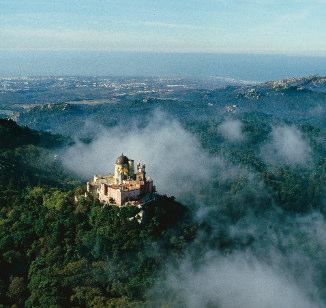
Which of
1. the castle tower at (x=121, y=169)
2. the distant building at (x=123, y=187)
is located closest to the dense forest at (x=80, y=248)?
the distant building at (x=123, y=187)

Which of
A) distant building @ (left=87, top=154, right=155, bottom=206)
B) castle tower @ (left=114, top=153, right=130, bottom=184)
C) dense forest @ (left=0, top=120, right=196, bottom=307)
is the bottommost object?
dense forest @ (left=0, top=120, right=196, bottom=307)

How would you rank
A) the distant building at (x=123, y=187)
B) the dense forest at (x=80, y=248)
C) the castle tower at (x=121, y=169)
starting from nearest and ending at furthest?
the dense forest at (x=80, y=248) → the distant building at (x=123, y=187) → the castle tower at (x=121, y=169)

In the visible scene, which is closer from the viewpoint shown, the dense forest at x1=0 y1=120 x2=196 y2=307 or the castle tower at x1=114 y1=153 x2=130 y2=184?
the dense forest at x1=0 y1=120 x2=196 y2=307

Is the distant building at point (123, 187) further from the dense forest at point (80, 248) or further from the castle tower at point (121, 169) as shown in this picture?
the dense forest at point (80, 248)

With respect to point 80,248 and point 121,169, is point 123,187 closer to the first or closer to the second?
point 121,169

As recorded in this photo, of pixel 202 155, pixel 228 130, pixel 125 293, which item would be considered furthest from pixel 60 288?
pixel 228 130

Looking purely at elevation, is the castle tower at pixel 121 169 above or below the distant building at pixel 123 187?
above

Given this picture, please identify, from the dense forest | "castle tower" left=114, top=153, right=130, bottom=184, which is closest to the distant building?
"castle tower" left=114, top=153, right=130, bottom=184

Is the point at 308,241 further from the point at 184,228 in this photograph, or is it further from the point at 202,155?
the point at 202,155

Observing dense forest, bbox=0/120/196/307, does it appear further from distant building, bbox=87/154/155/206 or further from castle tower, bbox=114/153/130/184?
castle tower, bbox=114/153/130/184
